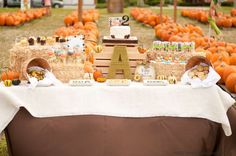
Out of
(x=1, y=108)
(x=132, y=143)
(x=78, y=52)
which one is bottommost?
(x=132, y=143)

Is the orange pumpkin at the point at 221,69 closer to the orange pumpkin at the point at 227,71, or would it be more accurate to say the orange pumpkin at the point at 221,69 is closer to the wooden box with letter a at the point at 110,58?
the orange pumpkin at the point at 227,71

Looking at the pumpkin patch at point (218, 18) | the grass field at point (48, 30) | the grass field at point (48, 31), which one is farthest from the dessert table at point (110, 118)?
the pumpkin patch at point (218, 18)

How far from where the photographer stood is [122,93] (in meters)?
4.15

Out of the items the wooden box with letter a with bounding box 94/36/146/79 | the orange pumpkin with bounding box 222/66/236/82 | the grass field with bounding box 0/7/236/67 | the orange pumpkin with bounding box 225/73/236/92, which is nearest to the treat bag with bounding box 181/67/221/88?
the wooden box with letter a with bounding box 94/36/146/79

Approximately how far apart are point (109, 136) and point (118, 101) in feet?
0.88

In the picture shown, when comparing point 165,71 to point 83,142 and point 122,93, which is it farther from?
point 83,142

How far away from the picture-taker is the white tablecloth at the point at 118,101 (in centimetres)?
411

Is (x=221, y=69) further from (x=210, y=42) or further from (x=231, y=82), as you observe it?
(x=210, y=42)

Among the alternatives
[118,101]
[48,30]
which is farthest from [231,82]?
[48,30]

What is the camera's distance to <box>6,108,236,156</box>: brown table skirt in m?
4.16

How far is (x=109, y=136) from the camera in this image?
4176mm

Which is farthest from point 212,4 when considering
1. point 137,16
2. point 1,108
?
point 137,16

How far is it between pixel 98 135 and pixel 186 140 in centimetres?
67

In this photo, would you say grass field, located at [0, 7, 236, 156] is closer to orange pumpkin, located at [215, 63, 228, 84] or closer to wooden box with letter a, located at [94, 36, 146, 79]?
orange pumpkin, located at [215, 63, 228, 84]
